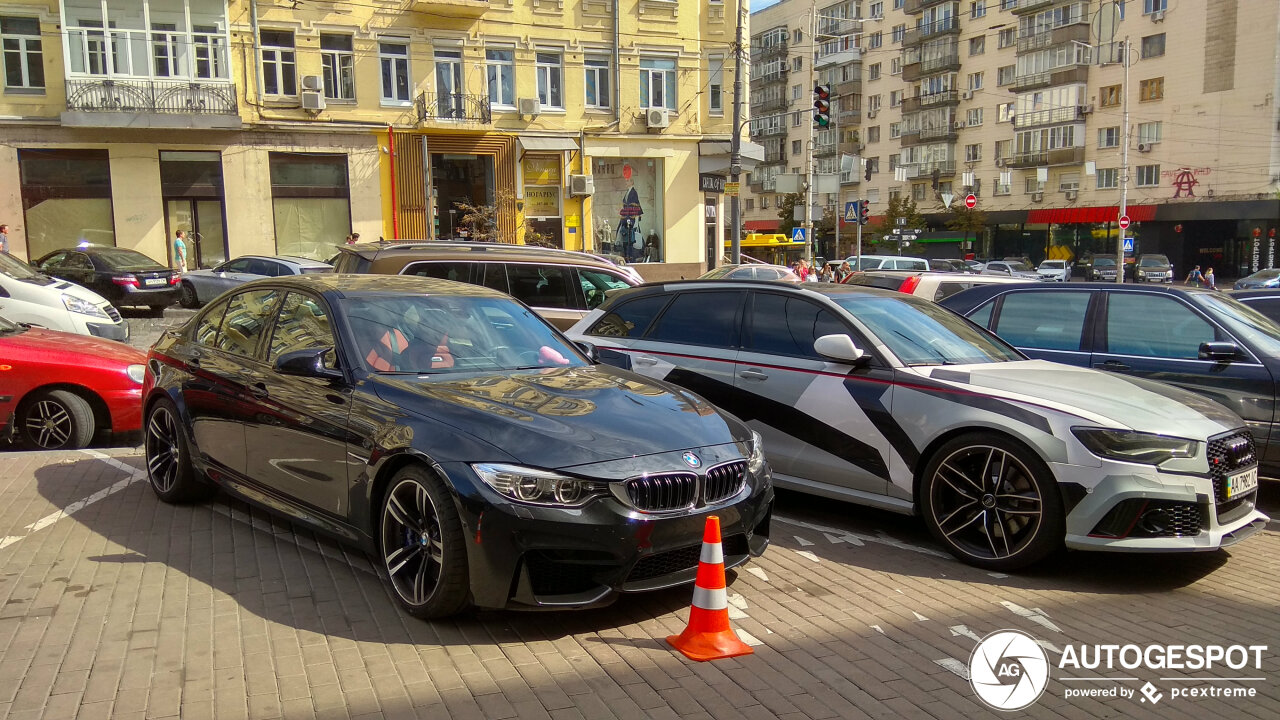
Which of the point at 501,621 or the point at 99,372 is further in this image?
the point at 99,372

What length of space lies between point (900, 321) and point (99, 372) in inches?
257

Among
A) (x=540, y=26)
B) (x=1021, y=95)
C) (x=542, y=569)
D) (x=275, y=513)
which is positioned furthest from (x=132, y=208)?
(x=1021, y=95)

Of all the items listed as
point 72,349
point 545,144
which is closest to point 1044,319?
point 72,349

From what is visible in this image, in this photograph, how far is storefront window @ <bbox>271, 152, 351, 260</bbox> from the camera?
88.9ft

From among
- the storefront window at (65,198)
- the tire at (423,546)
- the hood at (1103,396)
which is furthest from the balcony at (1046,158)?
the tire at (423,546)

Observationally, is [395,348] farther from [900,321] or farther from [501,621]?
[900,321]

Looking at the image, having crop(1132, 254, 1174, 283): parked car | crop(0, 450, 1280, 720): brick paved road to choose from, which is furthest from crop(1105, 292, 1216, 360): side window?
crop(1132, 254, 1174, 283): parked car

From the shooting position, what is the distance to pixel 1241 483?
5.19 metres

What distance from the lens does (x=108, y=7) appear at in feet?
80.5

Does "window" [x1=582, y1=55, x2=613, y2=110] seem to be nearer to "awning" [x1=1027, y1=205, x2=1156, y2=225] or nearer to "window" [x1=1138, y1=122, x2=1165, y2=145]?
"awning" [x1=1027, y1=205, x2=1156, y2=225]

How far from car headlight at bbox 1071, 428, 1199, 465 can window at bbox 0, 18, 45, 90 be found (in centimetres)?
2780

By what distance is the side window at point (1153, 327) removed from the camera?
680 centimetres

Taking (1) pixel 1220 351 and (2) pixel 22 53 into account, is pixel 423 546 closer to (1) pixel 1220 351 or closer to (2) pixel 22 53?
(1) pixel 1220 351

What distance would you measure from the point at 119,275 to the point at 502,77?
14.1 metres
